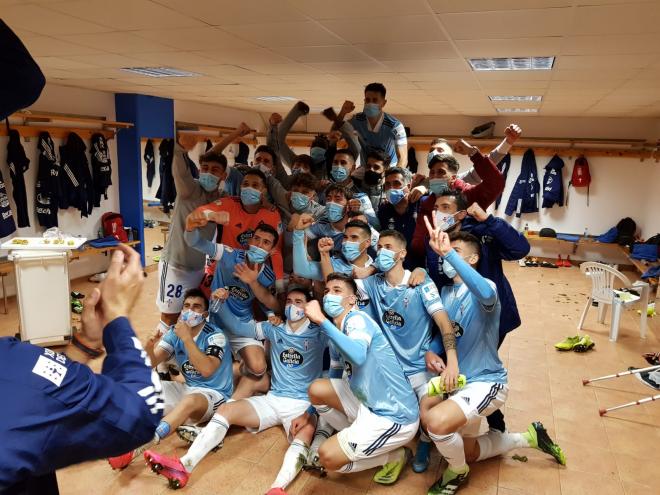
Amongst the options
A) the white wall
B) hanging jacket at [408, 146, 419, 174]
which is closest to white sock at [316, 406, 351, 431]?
the white wall

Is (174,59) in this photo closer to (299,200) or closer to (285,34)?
(285,34)

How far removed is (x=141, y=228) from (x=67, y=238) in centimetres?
288

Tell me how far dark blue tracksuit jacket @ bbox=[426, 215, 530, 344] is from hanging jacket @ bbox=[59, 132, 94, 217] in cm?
552

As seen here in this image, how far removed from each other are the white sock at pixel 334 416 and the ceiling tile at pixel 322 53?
7.92 ft

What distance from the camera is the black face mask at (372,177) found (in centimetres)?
420

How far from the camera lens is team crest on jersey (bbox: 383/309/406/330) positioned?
10.5 ft

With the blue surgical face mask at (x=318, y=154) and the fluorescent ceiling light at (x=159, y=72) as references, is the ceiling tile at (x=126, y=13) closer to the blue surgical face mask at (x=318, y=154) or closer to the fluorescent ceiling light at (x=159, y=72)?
the fluorescent ceiling light at (x=159, y=72)

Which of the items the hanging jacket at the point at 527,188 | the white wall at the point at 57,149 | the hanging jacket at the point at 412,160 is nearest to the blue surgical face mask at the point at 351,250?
the white wall at the point at 57,149

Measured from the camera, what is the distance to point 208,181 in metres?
3.96

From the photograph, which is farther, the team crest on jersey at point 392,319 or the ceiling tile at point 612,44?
the team crest on jersey at point 392,319

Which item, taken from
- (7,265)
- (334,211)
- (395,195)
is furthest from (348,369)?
(7,265)

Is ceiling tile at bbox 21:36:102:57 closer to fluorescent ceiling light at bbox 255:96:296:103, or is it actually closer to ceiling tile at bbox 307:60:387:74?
ceiling tile at bbox 307:60:387:74

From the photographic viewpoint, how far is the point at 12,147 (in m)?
5.88

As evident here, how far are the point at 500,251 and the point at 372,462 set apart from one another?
149 centimetres
